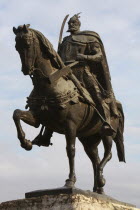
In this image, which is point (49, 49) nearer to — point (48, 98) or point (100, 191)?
point (48, 98)

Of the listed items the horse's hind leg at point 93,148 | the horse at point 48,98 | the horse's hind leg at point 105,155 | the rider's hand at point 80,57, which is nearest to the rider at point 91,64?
the rider's hand at point 80,57

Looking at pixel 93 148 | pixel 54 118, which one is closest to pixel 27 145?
pixel 54 118

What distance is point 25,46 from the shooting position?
10.4 meters

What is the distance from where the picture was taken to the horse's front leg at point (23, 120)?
10.4 m

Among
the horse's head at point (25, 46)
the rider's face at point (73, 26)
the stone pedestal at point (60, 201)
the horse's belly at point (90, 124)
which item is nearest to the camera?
the stone pedestal at point (60, 201)

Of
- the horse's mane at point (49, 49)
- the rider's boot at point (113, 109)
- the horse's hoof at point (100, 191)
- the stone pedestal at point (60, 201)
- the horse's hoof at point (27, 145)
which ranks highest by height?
the horse's mane at point (49, 49)

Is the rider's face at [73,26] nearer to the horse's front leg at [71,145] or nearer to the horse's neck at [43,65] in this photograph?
the horse's neck at [43,65]

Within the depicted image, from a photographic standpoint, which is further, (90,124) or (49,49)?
(90,124)

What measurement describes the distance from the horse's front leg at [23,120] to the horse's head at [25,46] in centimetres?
71

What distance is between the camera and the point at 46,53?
35.4ft

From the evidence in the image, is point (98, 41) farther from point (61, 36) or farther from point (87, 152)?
point (87, 152)

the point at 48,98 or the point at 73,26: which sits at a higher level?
the point at 73,26

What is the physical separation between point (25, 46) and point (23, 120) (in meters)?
1.29

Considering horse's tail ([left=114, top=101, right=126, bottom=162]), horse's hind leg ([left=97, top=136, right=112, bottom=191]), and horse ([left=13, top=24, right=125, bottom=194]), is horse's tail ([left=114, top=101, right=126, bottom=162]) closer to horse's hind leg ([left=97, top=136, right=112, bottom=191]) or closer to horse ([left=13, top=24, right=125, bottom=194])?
horse's hind leg ([left=97, top=136, right=112, bottom=191])
